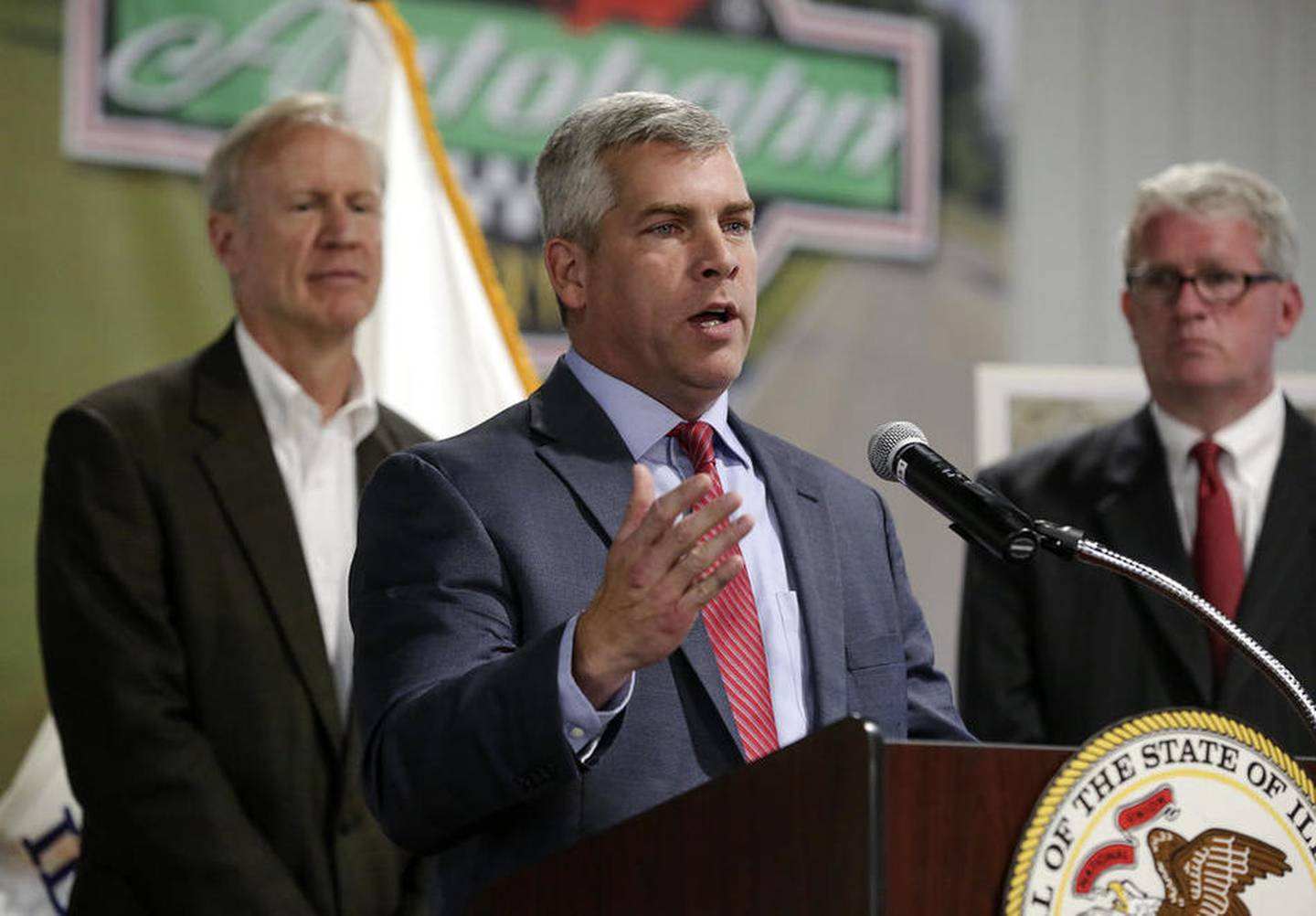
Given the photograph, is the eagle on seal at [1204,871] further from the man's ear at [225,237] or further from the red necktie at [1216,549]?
the man's ear at [225,237]

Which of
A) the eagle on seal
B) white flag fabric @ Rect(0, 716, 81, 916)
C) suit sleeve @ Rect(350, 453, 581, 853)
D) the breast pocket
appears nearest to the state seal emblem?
the eagle on seal

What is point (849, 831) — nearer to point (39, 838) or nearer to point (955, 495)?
point (955, 495)

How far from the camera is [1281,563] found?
3.37 m

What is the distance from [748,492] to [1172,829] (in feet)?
2.62

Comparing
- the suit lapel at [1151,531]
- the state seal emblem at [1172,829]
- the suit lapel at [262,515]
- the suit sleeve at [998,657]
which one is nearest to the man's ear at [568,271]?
the suit lapel at [262,515]

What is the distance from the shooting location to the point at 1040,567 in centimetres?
345

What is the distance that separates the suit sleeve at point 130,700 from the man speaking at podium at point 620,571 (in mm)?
863

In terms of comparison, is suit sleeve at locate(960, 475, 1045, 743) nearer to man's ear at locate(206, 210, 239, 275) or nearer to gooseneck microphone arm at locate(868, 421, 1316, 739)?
man's ear at locate(206, 210, 239, 275)

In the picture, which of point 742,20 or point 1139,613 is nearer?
point 1139,613

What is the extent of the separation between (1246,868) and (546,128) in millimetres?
3300

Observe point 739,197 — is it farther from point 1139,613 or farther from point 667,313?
point 1139,613

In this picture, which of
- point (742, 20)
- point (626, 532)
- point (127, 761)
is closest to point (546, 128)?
point (742, 20)

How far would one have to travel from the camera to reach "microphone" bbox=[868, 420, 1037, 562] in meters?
1.72

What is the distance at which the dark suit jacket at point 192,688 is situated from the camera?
283cm
